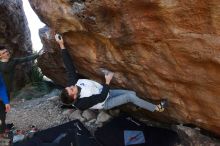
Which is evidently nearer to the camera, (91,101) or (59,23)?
(91,101)

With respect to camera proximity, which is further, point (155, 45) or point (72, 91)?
point (72, 91)

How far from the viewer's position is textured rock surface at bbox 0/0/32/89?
38.3 feet

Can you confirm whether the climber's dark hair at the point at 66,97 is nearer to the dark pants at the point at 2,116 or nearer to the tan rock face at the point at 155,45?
the tan rock face at the point at 155,45

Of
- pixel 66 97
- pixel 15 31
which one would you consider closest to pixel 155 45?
pixel 66 97

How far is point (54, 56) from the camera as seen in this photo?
948 cm

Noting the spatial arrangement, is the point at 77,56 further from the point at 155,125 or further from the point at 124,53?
the point at 155,125

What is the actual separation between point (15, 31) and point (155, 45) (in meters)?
7.02

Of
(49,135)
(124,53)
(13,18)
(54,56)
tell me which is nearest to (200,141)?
(124,53)

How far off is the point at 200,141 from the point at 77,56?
116 inches

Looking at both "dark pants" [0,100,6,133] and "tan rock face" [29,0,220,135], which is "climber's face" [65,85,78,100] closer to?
"tan rock face" [29,0,220,135]

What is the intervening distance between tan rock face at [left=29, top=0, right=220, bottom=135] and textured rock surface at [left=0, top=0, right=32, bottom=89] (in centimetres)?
395

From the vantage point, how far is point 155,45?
6.30 m

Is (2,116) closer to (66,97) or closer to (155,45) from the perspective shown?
(66,97)

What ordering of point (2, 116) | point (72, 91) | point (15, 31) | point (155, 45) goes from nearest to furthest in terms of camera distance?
1. point (155, 45)
2. point (72, 91)
3. point (2, 116)
4. point (15, 31)
